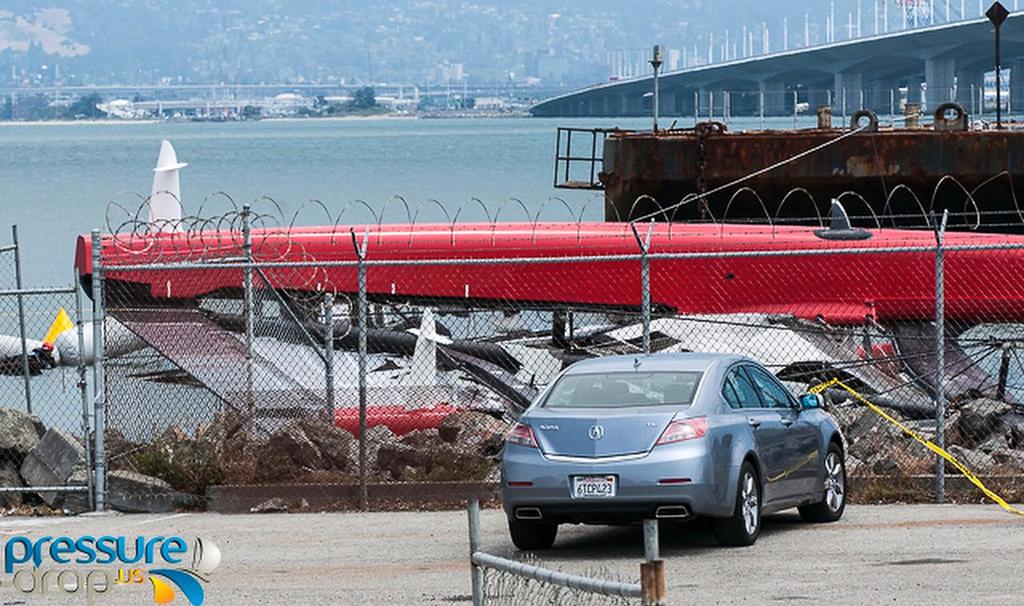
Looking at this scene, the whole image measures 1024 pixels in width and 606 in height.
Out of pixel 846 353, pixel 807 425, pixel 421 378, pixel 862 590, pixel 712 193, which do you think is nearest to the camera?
pixel 862 590

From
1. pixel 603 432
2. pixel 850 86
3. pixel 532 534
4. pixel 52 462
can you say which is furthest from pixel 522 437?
pixel 850 86

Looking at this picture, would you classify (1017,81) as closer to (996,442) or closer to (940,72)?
(940,72)

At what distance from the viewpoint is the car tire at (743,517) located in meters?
13.0

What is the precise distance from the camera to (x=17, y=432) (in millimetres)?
18281

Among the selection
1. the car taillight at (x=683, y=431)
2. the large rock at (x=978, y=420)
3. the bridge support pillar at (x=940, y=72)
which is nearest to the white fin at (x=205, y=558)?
the car taillight at (x=683, y=431)

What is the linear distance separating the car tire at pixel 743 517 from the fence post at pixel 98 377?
571 centimetres

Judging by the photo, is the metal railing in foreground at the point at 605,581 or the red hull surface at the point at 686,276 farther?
the red hull surface at the point at 686,276

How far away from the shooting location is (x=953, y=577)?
11.8 metres

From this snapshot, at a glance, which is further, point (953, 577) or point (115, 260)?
point (115, 260)

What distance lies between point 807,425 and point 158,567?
15.6ft

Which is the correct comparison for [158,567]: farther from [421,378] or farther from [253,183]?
[253,183]

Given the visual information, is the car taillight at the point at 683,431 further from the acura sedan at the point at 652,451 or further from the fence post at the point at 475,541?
the fence post at the point at 475,541

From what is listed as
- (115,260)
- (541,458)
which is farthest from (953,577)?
(115,260)

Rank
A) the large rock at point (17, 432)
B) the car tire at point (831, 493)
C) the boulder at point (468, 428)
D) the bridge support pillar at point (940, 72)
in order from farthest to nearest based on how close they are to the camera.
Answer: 1. the bridge support pillar at point (940, 72)
2. the large rock at point (17, 432)
3. the boulder at point (468, 428)
4. the car tire at point (831, 493)
